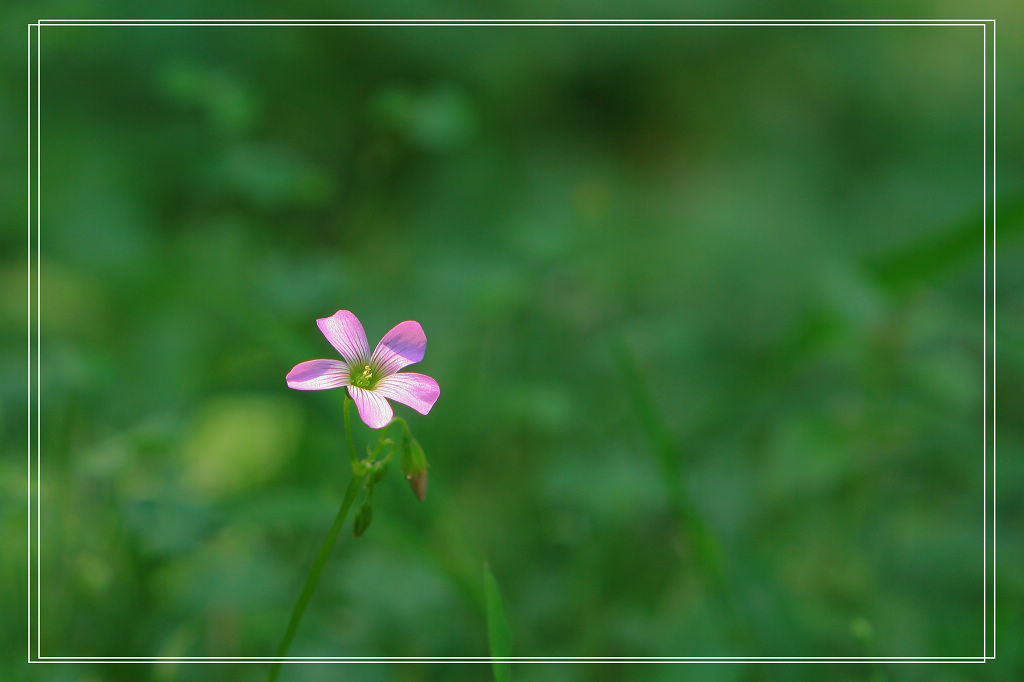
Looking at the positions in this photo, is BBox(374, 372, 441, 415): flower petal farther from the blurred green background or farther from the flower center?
the blurred green background

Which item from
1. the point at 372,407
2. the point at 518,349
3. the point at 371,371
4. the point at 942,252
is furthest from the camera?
the point at 518,349

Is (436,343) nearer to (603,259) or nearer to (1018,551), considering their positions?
(603,259)

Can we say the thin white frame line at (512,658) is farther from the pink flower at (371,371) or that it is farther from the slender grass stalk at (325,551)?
the pink flower at (371,371)

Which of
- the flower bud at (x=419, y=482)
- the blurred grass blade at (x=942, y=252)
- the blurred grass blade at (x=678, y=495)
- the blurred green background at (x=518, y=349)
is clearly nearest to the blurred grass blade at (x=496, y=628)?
the flower bud at (x=419, y=482)

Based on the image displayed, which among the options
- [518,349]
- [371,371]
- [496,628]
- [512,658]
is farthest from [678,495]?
[518,349]

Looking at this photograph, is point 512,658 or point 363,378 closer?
point 363,378

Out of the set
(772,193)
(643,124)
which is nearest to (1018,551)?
(772,193)

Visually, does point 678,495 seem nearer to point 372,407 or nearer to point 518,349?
point 372,407

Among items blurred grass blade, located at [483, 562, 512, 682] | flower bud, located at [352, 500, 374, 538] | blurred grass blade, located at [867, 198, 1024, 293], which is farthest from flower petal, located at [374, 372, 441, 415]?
blurred grass blade, located at [867, 198, 1024, 293]
